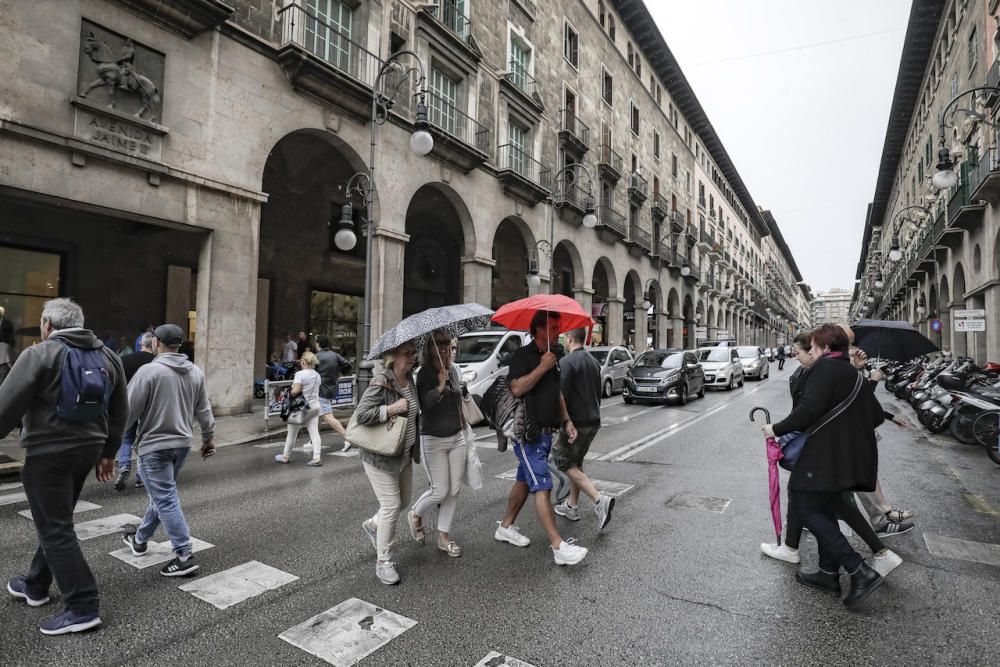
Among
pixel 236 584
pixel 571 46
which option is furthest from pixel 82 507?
pixel 571 46

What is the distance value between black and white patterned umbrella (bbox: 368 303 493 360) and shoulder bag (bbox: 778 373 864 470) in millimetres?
2294

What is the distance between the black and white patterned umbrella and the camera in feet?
11.2

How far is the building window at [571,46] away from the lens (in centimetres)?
2594

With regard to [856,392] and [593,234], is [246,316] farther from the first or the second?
[593,234]

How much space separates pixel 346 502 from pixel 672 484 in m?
3.72

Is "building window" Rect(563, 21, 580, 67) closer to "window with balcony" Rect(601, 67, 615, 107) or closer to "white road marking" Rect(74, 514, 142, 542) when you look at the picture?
"window with balcony" Rect(601, 67, 615, 107)

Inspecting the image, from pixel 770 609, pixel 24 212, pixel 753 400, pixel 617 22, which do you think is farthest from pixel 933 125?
pixel 24 212

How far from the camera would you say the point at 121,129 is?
32.8 ft

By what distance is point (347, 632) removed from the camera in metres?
3.01

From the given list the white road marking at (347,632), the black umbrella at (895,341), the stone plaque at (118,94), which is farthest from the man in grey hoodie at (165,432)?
the stone plaque at (118,94)

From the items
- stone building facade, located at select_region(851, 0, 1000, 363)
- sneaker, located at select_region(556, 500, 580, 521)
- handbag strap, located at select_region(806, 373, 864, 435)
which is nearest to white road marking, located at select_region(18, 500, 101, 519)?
sneaker, located at select_region(556, 500, 580, 521)

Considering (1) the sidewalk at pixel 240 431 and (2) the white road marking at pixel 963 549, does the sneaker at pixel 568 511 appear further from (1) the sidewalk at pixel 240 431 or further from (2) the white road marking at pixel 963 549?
(1) the sidewalk at pixel 240 431

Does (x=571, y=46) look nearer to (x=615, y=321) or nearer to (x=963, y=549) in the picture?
(x=615, y=321)

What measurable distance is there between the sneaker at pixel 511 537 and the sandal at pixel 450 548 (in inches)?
14.4
